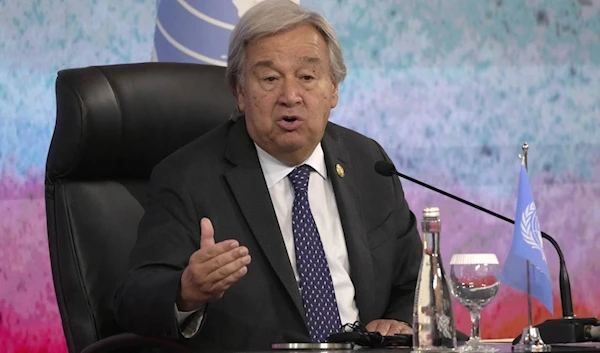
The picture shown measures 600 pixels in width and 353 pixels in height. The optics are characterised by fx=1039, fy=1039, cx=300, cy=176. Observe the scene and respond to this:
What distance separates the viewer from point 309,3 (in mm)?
3662

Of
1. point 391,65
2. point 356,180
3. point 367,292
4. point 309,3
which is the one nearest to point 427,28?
point 391,65

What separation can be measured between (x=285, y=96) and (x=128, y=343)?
646 mm

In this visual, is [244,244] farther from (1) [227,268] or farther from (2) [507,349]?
(2) [507,349]

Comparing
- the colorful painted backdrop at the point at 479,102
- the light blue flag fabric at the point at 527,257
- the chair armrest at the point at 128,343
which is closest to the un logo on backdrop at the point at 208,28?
the colorful painted backdrop at the point at 479,102

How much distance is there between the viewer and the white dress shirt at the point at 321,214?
231 cm

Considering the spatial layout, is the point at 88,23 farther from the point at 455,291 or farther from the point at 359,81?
the point at 455,291

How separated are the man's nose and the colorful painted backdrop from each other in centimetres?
119

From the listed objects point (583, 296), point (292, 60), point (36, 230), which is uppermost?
point (292, 60)

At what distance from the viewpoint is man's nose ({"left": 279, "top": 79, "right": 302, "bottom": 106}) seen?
7.69ft

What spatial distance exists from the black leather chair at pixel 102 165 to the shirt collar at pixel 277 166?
20 centimetres

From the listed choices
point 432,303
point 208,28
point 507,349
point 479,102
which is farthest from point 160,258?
point 479,102

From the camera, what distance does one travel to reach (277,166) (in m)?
2.39

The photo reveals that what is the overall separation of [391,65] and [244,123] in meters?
1.37

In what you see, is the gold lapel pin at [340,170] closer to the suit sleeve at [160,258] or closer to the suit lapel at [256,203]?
the suit lapel at [256,203]
